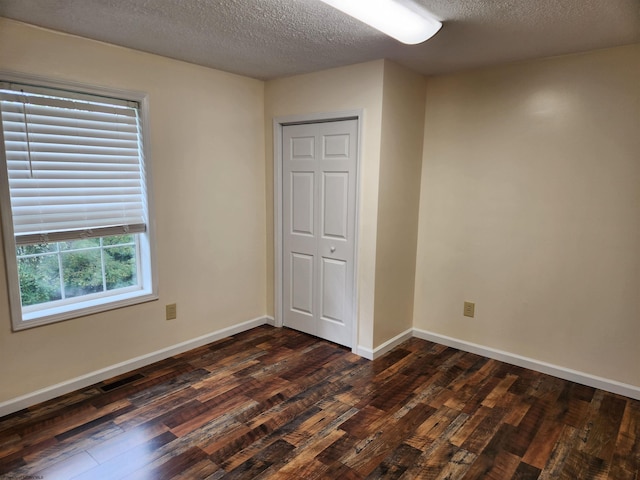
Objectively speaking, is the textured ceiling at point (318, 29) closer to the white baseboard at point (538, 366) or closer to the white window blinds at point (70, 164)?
the white window blinds at point (70, 164)

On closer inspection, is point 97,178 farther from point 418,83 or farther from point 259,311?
point 418,83

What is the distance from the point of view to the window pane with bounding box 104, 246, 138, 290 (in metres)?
2.88

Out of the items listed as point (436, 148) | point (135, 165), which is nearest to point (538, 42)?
point (436, 148)

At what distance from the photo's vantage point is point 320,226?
3447 mm

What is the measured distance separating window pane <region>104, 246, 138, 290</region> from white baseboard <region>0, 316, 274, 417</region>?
0.57 meters

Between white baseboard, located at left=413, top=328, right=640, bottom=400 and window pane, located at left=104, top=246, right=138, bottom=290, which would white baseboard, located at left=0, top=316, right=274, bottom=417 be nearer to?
window pane, located at left=104, top=246, right=138, bottom=290

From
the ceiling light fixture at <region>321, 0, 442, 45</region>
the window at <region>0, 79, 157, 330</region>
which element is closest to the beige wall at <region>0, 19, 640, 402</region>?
the window at <region>0, 79, 157, 330</region>

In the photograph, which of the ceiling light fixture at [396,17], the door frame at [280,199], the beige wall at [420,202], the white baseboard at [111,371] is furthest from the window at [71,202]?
the ceiling light fixture at [396,17]

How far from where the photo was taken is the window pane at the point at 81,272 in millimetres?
2682

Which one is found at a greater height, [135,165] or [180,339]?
[135,165]

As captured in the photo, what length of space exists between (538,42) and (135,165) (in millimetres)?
2779

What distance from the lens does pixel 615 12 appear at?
2.01 meters

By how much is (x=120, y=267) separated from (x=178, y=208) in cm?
60

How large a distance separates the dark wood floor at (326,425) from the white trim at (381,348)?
69 millimetres
